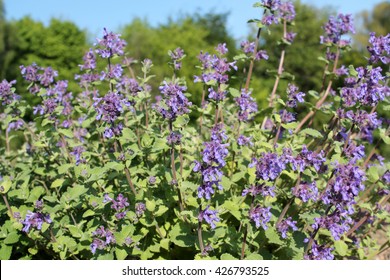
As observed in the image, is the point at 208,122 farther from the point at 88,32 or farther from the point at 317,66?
the point at 88,32

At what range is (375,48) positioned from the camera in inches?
149

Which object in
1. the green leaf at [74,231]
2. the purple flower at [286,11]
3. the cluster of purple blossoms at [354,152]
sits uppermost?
the purple flower at [286,11]

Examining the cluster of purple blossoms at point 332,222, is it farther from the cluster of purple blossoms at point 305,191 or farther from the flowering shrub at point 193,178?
the cluster of purple blossoms at point 305,191

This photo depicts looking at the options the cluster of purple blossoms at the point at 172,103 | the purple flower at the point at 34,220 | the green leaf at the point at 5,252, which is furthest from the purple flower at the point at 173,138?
the green leaf at the point at 5,252

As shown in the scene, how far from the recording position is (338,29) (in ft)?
15.9

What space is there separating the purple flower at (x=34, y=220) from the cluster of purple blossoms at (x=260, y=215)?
4.57 ft

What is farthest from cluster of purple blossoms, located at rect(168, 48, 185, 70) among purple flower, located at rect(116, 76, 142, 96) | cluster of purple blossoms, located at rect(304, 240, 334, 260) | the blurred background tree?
the blurred background tree

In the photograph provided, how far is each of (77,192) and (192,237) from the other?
35.8 inches

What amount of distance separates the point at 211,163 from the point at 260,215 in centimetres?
58

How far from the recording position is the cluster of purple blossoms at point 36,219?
3416mm

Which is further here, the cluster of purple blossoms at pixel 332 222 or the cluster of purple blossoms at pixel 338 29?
the cluster of purple blossoms at pixel 338 29

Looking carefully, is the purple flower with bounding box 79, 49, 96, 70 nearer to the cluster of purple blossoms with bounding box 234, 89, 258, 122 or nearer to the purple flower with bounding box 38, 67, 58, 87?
the purple flower with bounding box 38, 67, 58, 87

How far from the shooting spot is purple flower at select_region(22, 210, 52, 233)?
11.3 feet

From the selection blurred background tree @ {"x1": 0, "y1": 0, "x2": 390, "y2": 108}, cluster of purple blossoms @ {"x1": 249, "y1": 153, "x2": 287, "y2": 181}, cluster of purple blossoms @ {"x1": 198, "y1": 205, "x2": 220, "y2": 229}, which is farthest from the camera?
blurred background tree @ {"x1": 0, "y1": 0, "x2": 390, "y2": 108}
